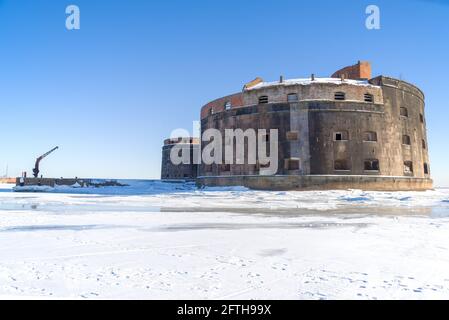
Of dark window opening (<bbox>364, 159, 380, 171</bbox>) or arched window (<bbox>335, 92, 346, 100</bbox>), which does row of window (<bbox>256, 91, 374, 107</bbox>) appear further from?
dark window opening (<bbox>364, 159, 380, 171</bbox>)

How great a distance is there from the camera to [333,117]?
25844mm

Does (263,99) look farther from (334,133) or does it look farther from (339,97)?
(334,133)

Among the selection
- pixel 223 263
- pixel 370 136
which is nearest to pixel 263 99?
pixel 370 136

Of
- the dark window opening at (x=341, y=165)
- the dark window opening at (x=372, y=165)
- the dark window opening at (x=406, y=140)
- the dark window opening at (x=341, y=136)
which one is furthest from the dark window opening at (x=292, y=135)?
the dark window opening at (x=406, y=140)

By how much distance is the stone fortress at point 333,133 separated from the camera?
83.6ft

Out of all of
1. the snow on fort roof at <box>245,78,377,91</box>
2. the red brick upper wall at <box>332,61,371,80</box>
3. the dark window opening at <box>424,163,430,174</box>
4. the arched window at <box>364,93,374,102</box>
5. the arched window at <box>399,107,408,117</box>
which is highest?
the red brick upper wall at <box>332,61,371,80</box>

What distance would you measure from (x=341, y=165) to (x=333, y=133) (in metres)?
2.57

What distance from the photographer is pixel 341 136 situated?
2591 centimetres

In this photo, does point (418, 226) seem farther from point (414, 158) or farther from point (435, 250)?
point (414, 158)

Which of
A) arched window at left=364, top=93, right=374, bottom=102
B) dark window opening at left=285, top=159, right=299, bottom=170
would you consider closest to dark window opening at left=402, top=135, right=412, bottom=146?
arched window at left=364, top=93, right=374, bottom=102

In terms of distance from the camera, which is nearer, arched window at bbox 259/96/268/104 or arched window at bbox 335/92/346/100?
arched window at bbox 335/92/346/100

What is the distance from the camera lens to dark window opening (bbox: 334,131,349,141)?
25.8m
